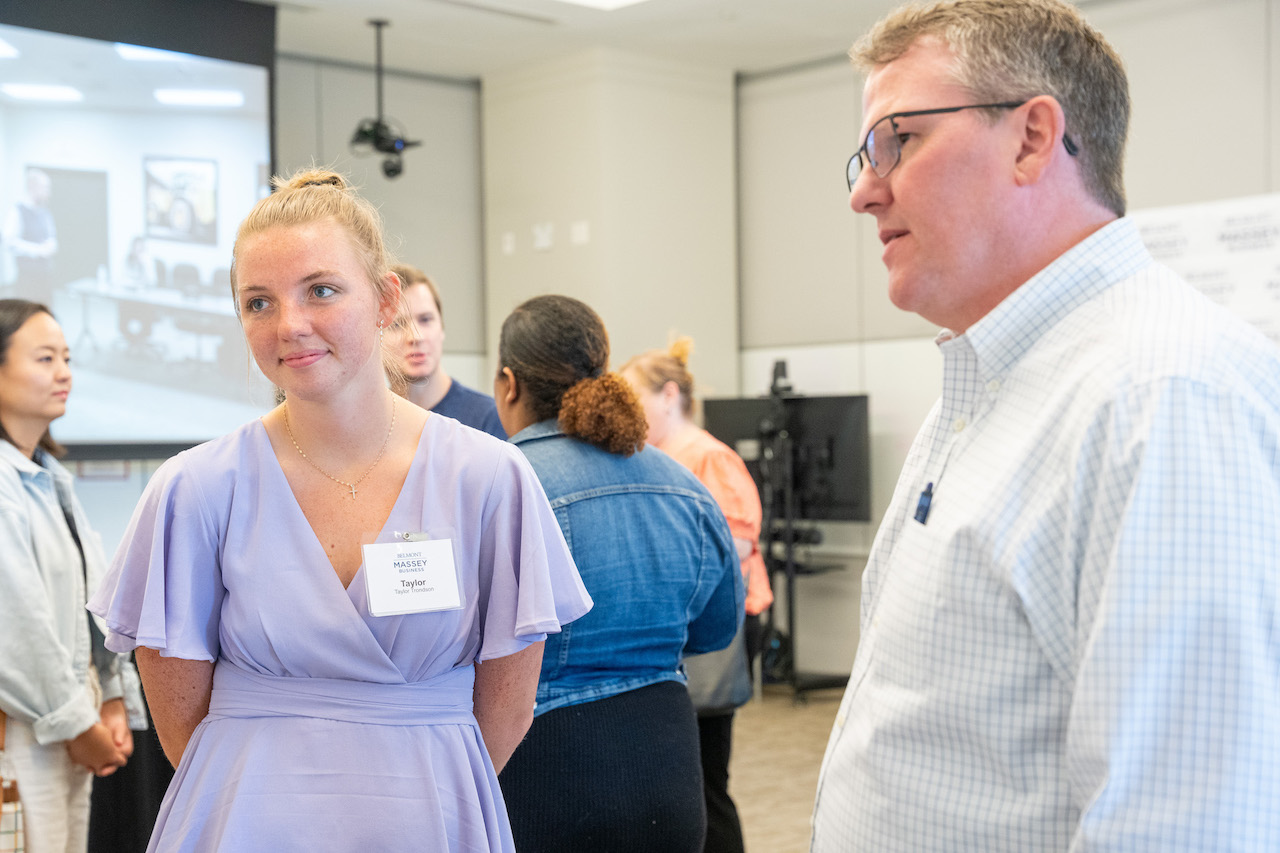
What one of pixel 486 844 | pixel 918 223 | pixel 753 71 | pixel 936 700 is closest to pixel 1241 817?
pixel 936 700

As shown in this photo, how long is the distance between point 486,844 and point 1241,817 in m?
0.92

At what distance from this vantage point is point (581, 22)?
6.02 m

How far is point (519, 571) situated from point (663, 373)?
6.69ft

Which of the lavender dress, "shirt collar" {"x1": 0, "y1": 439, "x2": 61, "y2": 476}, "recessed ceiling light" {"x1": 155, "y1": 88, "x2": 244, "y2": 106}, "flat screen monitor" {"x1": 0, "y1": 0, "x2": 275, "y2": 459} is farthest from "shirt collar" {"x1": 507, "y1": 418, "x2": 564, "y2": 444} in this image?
"recessed ceiling light" {"x1": 155, "y1": 88, "x2": 244, "y2": 106}

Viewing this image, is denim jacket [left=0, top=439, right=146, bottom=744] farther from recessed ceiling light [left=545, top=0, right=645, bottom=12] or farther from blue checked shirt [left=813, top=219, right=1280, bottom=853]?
recessed ceiling light [left=545, top=0, right=645, bottom=12]

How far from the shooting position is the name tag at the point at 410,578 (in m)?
1.40

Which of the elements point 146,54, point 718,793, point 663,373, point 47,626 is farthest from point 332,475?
point 146,54

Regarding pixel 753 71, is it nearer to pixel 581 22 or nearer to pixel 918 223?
pixel 581 22

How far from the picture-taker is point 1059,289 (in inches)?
42.0

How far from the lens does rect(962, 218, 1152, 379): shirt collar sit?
1058 mm

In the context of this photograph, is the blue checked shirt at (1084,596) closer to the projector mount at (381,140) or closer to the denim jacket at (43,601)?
the denim jacket at (43,601)

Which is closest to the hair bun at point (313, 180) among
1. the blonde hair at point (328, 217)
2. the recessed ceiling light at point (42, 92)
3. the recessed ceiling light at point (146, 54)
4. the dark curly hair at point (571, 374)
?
the blonde hair at point (328, 217)

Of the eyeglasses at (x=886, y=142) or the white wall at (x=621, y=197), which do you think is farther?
the white wall at (x=621, y=197)

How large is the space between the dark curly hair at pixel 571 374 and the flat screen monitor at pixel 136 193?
3.33 meters
